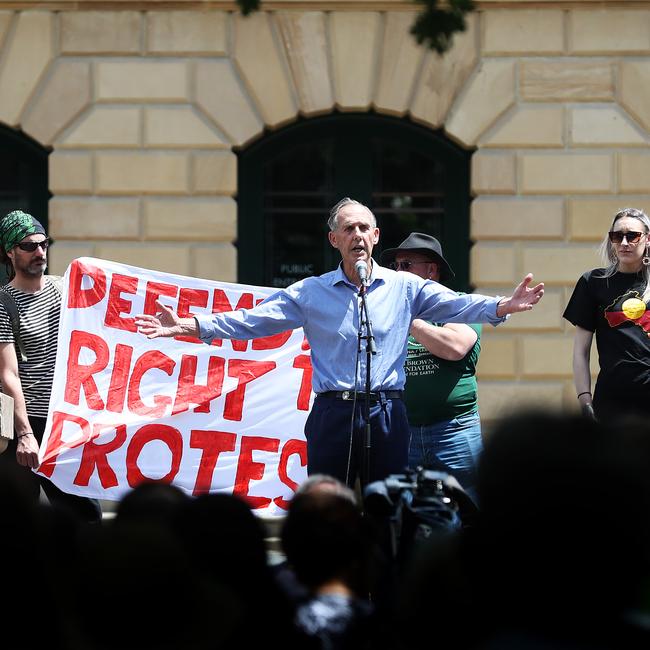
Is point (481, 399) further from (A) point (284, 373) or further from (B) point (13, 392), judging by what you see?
(B) point (13, 392)

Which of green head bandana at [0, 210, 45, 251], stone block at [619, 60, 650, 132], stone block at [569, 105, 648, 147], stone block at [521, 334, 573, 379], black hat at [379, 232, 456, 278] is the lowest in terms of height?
stone block at [521, 334, 573, 379]

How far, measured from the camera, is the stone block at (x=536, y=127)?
1068 centimetres

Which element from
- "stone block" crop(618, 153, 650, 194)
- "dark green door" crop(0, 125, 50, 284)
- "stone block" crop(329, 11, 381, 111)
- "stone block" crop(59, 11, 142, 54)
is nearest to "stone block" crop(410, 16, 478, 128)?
"stone block" crop(329, 11, 381, 111)

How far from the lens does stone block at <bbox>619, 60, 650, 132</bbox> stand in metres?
10.6

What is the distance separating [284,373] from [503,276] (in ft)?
12.5

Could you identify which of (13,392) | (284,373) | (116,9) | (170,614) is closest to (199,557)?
(170,614)

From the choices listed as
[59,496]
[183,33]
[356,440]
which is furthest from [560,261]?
[356,440]

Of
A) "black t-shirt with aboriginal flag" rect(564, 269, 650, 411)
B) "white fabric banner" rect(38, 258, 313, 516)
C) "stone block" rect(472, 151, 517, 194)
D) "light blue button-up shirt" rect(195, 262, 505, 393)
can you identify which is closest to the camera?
"light blue button-up shirt" rect(195, 262, 505, 393)

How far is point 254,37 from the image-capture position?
10.6 m

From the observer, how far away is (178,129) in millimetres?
10672

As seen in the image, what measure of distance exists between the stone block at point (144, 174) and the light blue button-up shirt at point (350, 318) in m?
4.91

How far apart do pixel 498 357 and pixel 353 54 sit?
270cm

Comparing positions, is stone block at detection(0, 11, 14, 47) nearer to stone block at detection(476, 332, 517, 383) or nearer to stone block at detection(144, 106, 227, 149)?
stone block at detection(144, 106, 227, 149)

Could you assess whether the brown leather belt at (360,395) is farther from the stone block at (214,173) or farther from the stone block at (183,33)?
the stone block at (183,33)
